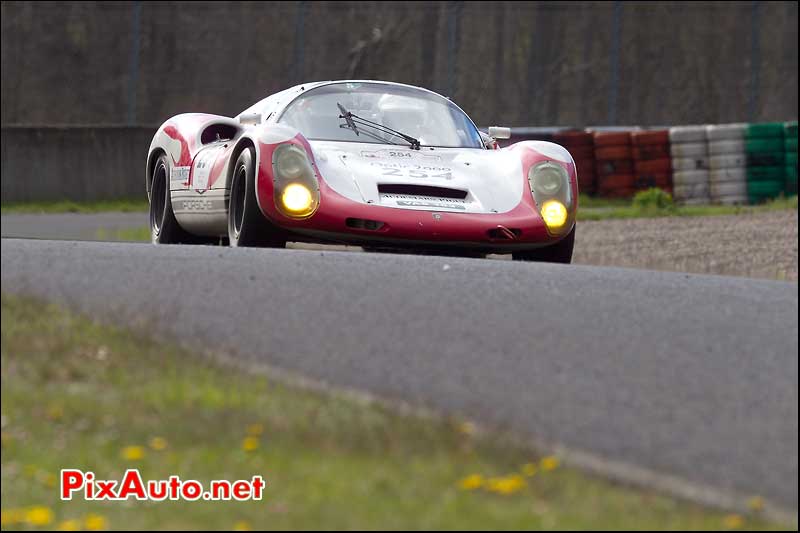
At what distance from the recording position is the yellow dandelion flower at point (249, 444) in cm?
431

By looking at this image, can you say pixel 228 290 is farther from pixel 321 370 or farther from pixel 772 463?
pixel 772 463

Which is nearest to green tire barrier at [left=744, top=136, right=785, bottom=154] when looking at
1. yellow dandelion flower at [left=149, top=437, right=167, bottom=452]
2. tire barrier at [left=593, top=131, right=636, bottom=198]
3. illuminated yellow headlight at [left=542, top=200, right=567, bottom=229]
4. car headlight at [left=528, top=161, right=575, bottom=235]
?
tire barrier at [left=593, top=131, right=636, bottom=198]

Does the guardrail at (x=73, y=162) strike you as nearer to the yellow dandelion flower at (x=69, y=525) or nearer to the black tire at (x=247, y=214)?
the black tire at (x=247, y=214)

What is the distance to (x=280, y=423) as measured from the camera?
4.51 metres

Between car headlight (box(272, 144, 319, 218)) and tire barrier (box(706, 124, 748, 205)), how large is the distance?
1088 centimetres

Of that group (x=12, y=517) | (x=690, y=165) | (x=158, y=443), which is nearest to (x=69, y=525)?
(x=12, y=517)

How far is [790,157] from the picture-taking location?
59.0ft

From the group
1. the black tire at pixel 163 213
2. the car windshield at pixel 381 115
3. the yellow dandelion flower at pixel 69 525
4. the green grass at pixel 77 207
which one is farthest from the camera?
the green grass at pixel 77 207

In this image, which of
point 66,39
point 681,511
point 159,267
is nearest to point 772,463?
point 681,511

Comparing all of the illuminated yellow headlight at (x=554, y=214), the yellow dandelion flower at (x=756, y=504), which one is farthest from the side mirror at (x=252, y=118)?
the yellow dandelion flower at (x=756, y=504)

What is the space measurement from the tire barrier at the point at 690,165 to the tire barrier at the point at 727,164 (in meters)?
0.07

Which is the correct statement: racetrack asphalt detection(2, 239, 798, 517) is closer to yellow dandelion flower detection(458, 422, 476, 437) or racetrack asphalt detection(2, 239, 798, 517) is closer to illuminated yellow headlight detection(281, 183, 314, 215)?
yellow dandelion flower detection(458, 422, 476, 437)

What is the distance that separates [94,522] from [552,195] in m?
4.85

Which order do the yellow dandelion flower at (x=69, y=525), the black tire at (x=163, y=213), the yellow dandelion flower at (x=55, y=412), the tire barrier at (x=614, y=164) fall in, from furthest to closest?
the tire barrier at (x=614, y=164)
the black tire at (x=163, y=213)
the yellow dandelion flower at (x=55, y=412)
the yellow dandelion flower at (x=69, y=525)
